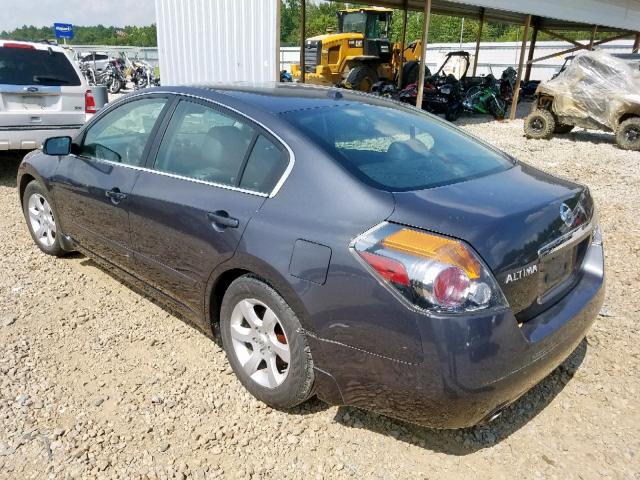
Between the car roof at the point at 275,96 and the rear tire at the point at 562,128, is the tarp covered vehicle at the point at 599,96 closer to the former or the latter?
the rear tire at the point at 562,128

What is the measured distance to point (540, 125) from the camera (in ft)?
36.9

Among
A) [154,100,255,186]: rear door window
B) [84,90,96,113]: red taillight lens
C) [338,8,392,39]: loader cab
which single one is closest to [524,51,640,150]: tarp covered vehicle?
[338,8,392,39]: loader cab

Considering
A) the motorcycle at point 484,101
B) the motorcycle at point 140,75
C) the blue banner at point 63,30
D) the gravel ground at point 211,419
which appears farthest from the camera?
the motorcycle at point 140,75

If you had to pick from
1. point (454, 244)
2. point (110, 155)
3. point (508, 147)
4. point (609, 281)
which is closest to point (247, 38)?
point (508, 147)

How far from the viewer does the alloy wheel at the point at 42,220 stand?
13.7 feet

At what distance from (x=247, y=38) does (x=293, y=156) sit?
319 inches

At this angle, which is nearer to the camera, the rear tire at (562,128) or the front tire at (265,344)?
the front tire at (265,344)

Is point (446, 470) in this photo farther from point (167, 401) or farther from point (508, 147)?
point (508, 147)

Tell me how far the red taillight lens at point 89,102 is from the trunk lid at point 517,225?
5.87 meters

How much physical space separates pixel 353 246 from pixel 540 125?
10728 mm

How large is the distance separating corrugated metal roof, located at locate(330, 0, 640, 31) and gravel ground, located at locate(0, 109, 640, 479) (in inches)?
412

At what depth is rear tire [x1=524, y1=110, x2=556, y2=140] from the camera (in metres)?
11.1

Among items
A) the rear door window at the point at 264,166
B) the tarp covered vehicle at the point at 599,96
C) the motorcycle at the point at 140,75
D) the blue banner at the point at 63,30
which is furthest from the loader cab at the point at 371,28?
the rear door window at the point at 264,166

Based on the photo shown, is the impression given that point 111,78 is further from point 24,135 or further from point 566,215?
point 566,215
